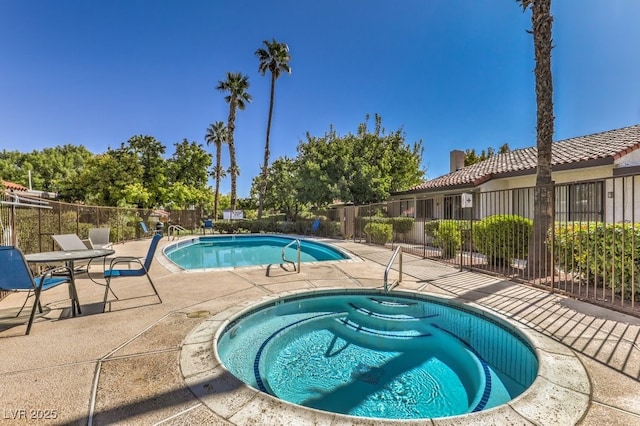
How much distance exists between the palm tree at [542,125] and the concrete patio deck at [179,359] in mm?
1675

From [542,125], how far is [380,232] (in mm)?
7755

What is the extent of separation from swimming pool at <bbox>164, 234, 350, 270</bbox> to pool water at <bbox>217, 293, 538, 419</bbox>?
5.13 m

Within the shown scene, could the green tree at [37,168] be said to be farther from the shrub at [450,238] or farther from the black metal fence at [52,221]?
the shrub at [450,238]

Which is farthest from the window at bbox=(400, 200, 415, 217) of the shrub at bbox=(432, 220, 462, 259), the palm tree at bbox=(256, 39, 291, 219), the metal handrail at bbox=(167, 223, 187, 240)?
the metal handrail at bbox=(167, 223, 187, 240)

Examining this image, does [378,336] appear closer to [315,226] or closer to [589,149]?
[589,149]

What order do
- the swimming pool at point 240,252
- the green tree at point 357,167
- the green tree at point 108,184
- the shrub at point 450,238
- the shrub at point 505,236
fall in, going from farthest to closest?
the green tree at point 108,184, the green tree at point 357,167, the swimming pool at point 240,252, the shrub at point 450,238, the shrub at point 505,236

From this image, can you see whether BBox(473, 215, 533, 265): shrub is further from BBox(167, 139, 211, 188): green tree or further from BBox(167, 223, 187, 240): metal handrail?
BBox(167, 139, 211, 188): green tree

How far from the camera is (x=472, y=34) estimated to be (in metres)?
13.2

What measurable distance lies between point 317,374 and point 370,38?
1545 cm

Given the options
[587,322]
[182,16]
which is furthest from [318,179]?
[587,322]

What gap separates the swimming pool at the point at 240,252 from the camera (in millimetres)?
12128

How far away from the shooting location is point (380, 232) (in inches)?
545

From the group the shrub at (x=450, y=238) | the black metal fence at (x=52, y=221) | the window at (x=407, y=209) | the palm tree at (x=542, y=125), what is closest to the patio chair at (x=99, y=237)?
the black metal fence at (x=52, y=221)

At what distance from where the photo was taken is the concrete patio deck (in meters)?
2.15
